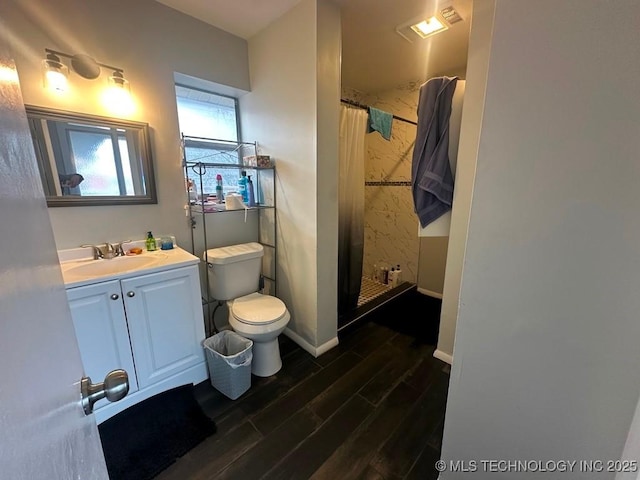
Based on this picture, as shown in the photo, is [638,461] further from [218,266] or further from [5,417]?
[218,266]

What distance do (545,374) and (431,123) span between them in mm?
1536

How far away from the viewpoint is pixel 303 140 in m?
1.91

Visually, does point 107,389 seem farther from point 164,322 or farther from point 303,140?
point 303,140

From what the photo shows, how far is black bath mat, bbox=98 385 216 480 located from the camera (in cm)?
131

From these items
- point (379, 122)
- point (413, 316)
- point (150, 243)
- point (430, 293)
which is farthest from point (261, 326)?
point (430, 293)

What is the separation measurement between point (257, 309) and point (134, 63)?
6.03 feet

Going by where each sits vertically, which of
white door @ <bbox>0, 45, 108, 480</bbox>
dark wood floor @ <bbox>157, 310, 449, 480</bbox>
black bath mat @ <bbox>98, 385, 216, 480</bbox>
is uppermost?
white door @ <bbox>0, 45, 108, 480</bbox>

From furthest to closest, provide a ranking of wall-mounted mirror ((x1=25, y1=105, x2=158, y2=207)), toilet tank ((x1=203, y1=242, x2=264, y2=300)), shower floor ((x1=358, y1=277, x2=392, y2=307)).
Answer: shower floor ((x1=358, y1=277, x2=392, y2=307))
toilet tank ((x1=203, y1=242, x2=264, y2=300))
wall-mounted mirror ((x1=25, y1=105, x2=158, y2=207))

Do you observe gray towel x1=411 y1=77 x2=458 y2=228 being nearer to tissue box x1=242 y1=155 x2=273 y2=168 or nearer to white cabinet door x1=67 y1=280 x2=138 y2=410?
tissue box x1=242 y1=155 x2=273 y2=168

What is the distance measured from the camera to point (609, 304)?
73 cm

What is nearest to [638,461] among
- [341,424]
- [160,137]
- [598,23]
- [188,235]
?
[598,23]

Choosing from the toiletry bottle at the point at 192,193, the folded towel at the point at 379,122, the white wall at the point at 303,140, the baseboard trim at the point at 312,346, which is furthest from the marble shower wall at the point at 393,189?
the toiletry bottle at the point at 192,193

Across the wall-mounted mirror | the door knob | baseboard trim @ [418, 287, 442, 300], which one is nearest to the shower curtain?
baseboard trim @ [418, 287, 442, 300]

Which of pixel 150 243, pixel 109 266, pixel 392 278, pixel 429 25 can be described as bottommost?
pixel 392 278
